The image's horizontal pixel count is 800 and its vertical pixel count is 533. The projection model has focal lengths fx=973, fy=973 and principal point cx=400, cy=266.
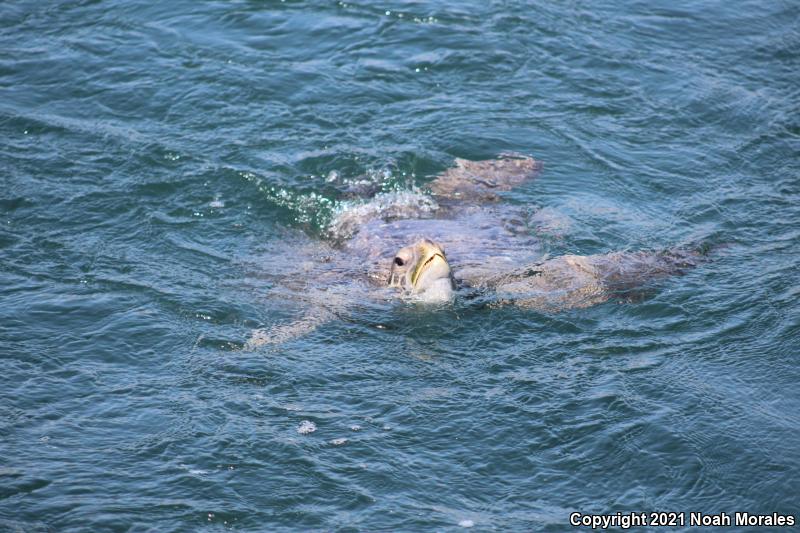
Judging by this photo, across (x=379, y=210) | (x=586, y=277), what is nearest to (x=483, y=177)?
(x=379, y=210)

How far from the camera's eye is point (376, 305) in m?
8.12

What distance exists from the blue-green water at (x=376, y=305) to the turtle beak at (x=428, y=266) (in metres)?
0.31

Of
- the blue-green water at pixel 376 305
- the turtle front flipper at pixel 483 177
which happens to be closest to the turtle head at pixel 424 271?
the blue-green water at pixel 376 305

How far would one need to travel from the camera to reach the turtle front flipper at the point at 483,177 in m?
9.86

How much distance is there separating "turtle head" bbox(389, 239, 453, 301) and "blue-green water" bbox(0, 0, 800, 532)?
182 mm

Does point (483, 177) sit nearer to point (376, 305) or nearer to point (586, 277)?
point (586, 277)

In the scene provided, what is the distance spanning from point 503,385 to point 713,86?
246 inches

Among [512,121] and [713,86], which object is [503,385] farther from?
[713,86]

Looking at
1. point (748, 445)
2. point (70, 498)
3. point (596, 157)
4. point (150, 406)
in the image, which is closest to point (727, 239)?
point (596, 157)

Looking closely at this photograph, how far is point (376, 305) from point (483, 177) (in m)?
2.52

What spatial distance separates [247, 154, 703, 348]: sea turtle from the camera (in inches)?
314

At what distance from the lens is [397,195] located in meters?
9.87

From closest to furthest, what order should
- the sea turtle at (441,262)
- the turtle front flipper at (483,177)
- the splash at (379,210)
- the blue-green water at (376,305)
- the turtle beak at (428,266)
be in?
the blue-green water at (376,305)
the turtle beak at (428,266)
the sea turtle at (441,262)
the splash at (379,210)
the turtle front flipper at (483,177)

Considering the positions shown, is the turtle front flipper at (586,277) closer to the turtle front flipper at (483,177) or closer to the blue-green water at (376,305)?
the blue-green water at (376,305)
